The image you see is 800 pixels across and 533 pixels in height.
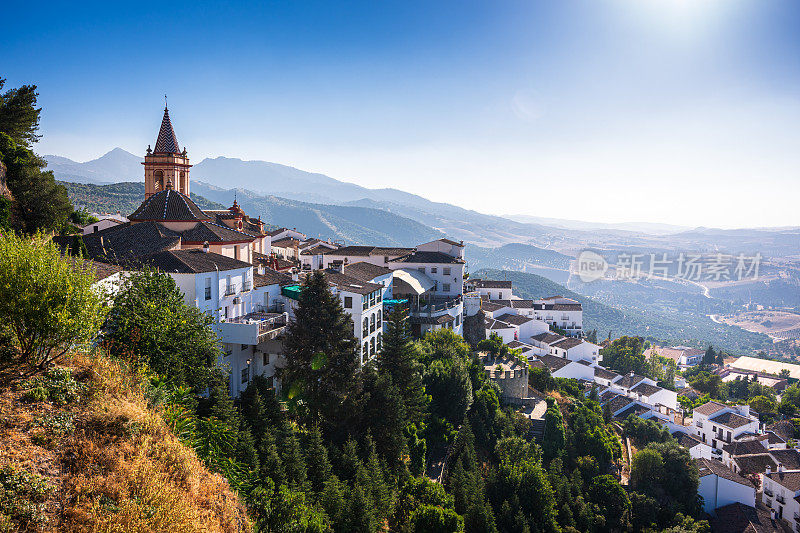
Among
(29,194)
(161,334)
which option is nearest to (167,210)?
(29,194)

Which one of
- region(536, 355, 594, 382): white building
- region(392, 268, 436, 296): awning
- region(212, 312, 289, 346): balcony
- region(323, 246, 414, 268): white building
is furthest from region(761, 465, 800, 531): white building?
region(212, 312, 289, 346): balcony

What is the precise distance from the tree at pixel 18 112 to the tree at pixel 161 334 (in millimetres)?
23363

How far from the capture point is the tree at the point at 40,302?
35.3ft

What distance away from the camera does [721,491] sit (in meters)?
47.2

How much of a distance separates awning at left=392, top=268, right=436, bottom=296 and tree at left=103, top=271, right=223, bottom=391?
957 inches

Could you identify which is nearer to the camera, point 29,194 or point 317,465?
point 317,465

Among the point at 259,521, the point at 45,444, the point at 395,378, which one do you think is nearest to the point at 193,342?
the point at 259,521

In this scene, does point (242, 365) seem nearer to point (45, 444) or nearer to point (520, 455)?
point (45, 444)

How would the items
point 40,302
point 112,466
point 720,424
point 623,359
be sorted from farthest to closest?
1. point 623,359
2. point 720,424
3. point 40,302
4. point 112,466

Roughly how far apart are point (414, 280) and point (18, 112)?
32.2 metres

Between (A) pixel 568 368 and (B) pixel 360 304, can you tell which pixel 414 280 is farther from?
(A) pixel 568 368

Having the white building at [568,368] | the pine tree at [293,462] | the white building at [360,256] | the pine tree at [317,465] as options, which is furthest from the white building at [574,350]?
the pine tree at [293,462]

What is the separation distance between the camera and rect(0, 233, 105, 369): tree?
10.8 metres

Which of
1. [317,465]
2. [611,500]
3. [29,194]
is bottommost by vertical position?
[611,500]
